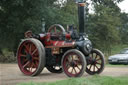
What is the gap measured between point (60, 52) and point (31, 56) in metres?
1.19

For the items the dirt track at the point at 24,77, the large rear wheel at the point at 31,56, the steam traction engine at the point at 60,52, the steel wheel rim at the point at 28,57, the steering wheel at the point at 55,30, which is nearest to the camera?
the dirt track at the point at 24,77

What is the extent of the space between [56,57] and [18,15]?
12020 millimetres

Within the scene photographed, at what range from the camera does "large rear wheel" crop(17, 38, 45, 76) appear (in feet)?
35.5

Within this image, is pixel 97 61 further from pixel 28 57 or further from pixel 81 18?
pixel 28 57

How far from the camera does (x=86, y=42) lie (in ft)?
34.6

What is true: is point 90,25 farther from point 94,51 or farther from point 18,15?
point 94,51

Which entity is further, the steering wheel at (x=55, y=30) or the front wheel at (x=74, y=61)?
the steering wheel at (x=55, y=30)

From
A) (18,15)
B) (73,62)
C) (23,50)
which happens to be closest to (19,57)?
(23,50)

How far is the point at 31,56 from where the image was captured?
37.1ft

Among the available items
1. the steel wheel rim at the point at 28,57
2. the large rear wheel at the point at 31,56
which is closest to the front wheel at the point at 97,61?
the large rear wheel at the point at 31,56

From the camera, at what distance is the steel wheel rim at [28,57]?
11.2 metres

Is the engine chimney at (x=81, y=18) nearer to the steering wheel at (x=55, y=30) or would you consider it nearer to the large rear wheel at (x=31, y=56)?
the steering wheel at (x=55, y=30)

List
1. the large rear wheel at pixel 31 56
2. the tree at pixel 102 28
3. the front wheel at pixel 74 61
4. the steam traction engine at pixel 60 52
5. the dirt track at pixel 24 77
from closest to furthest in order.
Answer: the dirt track at pixel 24 77
the front wheel at pixel 74 61
the steam traction engine at pixel 60 52
the large rear wheel at pixel 31 56
the tree at pixel 102 28

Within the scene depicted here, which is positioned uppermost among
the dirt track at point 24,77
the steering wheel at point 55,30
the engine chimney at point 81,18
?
the engine chimney at point 81,18
